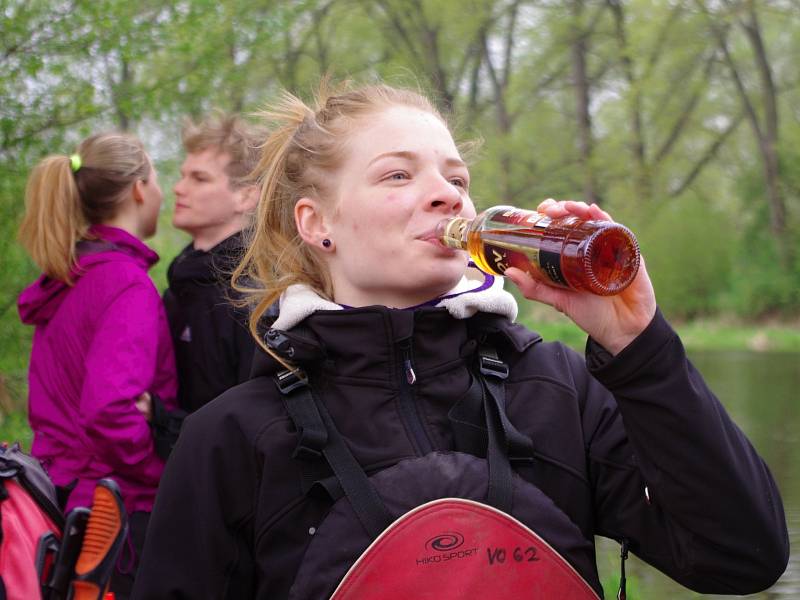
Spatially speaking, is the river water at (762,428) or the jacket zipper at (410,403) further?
the river water at (762,428)

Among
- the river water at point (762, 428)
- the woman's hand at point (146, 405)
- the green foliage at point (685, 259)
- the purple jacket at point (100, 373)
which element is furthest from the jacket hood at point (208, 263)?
the green foliage at point (685, 259)

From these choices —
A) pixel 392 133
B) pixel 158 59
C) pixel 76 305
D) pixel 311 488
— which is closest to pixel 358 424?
pixel 311 488

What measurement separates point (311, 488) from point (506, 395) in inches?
16.7

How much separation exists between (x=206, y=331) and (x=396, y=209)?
1.90 metres

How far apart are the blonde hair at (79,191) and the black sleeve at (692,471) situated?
97.5 inches

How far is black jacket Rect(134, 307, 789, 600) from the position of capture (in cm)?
184

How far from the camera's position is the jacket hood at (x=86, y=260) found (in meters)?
3.61

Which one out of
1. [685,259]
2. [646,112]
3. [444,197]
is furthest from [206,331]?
[646,112]

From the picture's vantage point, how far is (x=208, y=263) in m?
3.91

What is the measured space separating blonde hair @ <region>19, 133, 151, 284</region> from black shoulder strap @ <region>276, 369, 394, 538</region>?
192 cm

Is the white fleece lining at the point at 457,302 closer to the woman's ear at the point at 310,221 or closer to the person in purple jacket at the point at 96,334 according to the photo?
the woman's ear at the point at 310,221

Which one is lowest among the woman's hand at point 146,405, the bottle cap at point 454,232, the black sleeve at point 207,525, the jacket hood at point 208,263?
the woman's hand at point 146,405

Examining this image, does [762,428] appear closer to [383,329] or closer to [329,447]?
[383,329]

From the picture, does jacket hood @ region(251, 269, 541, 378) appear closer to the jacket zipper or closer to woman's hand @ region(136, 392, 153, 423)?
the jacket zipper
